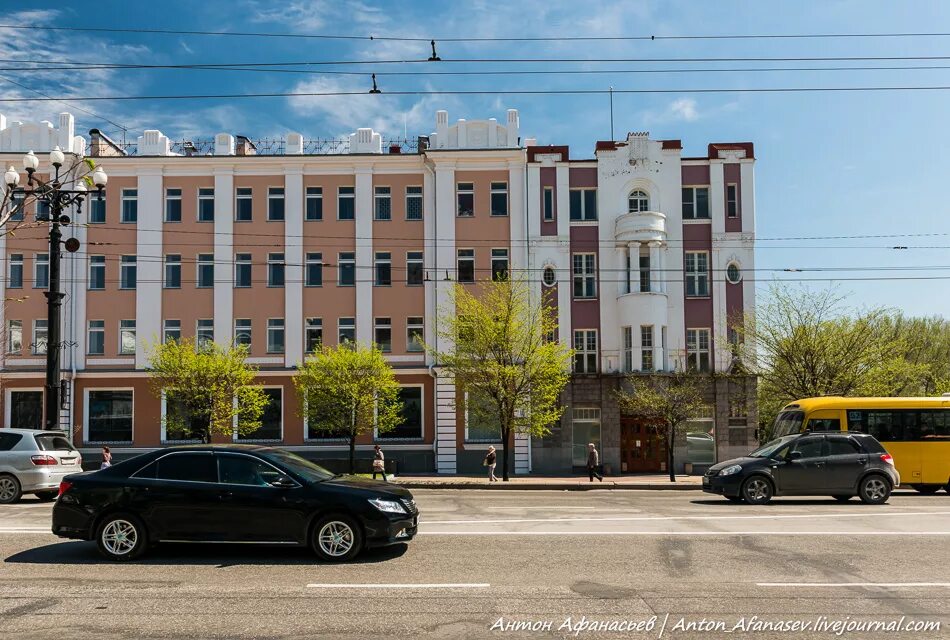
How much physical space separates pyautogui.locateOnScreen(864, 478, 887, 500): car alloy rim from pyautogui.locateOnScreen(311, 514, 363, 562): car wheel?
14401mm

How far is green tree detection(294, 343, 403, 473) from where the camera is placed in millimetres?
33906

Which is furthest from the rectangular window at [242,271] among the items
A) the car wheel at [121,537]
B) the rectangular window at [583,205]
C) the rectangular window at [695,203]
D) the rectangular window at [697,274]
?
the car wheel at [121,537]

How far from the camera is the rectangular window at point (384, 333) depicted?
38.7 m

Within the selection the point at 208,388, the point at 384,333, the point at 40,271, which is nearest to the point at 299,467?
the point at 208,388

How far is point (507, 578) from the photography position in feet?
33.3

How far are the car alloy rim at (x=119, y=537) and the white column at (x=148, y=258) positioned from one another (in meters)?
28.8

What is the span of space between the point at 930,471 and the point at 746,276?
49.7ft

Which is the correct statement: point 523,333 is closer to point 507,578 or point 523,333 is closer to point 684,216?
point 684,216

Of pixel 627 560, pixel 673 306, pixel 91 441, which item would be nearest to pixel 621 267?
pixel 673 306

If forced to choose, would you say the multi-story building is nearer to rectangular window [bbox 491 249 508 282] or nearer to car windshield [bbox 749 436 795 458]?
rectangular window [bbox 491 249 508 282]

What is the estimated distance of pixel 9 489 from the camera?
63.9ft

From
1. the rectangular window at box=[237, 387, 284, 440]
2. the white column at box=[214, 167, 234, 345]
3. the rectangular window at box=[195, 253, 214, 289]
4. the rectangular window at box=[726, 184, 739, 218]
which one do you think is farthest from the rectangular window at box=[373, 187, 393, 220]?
the rectangular window at box=[726, 184, 739, 218]

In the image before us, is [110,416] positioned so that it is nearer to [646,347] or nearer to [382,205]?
[382,205]

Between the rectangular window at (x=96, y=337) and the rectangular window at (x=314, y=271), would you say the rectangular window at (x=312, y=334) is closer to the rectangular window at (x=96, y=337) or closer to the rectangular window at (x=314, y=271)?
the rectangular window at (x=314, y=271)
